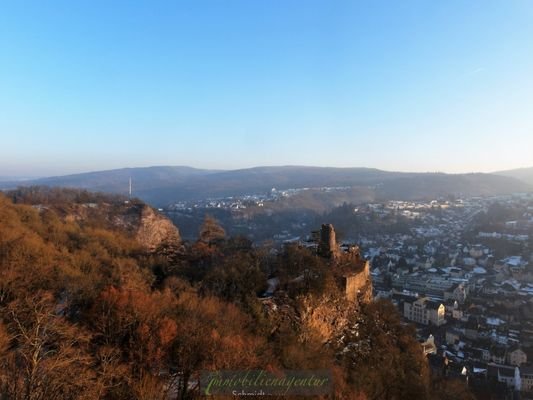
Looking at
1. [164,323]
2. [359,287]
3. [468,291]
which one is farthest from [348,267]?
[468,291]

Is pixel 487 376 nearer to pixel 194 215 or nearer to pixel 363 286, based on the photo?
pixel 363 286

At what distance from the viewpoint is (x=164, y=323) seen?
1077 cm

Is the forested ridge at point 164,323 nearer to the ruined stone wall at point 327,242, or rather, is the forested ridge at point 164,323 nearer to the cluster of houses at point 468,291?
the ruined stone wall at point 327,242

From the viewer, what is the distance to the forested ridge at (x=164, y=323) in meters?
8.79

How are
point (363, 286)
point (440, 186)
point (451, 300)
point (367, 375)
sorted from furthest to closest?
point (440, 186) → point (451, 300) → point (363, 286) → point (367, 375)

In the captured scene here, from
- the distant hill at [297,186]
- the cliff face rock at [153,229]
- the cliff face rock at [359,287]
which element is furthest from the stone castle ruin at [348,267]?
the distant hill at [297,186]

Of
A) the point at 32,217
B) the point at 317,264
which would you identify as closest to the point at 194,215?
the point at 32,217

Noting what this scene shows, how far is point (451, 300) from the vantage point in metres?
40.2

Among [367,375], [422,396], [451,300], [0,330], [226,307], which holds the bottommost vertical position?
[451,300]

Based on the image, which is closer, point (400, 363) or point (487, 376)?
point (400, 363)

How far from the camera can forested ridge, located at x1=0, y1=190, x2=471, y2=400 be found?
879 cm

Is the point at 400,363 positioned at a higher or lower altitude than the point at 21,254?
lower

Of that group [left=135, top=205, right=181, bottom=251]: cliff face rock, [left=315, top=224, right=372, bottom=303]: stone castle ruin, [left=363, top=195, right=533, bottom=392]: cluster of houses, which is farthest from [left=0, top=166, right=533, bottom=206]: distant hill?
[left=315, top=224, right=372, bottom=303]: stone castle ruin

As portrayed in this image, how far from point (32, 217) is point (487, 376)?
25887 millimetres
